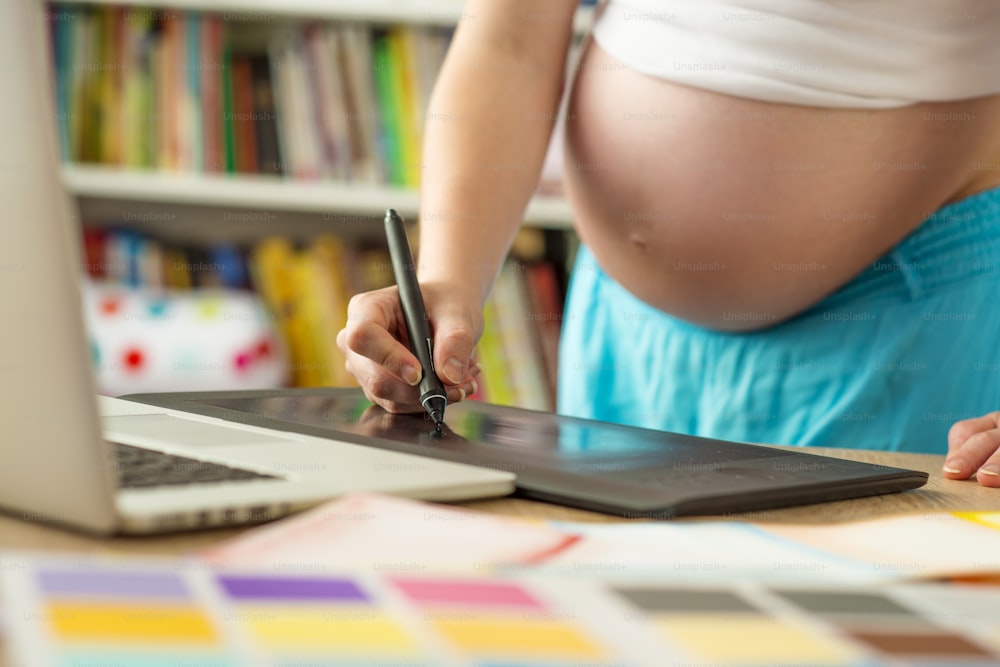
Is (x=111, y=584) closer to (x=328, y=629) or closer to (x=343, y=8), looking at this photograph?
(x=328, y=629)

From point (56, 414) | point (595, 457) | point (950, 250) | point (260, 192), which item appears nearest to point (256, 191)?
point (260, 192)

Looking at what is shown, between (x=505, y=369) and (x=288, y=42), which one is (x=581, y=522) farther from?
(x=288, y=42)

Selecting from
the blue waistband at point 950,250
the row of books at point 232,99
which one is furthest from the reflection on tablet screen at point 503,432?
the row of books at point 232,99

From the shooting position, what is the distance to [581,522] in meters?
0.43

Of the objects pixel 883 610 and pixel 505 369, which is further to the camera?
pixel 505 369

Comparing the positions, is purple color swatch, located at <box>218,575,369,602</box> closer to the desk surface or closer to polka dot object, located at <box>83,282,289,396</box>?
the desk surface

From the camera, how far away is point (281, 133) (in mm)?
1908

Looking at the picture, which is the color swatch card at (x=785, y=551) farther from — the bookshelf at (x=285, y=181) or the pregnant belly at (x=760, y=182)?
the bookshelf at (x=285, y=181)

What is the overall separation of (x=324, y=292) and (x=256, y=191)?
22cm

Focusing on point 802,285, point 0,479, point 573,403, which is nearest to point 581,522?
point 0,479

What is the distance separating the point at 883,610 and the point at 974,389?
26.4 inches

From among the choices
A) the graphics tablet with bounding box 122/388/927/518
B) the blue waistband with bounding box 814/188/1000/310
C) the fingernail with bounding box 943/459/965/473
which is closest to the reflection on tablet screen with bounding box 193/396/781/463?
the graphics tablet with bounding box 122/388/927/518

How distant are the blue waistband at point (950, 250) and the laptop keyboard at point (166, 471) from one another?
26.0 inches

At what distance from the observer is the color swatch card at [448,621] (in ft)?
0.81
